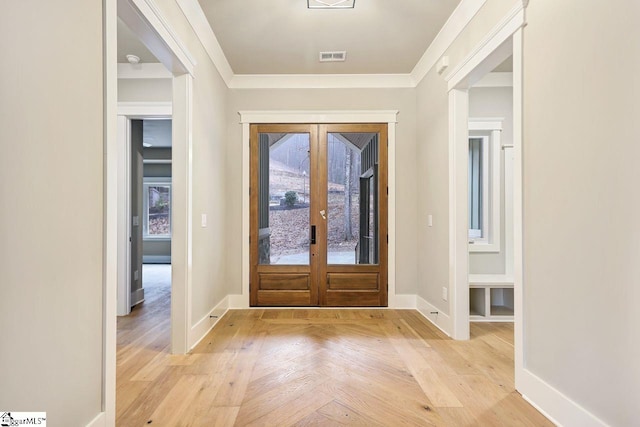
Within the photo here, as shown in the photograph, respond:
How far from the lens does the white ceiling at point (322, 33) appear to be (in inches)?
111

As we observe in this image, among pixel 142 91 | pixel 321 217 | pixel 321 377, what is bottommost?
pixel 321 377

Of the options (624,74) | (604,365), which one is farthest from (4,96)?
(604,365)

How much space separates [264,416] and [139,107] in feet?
11.6

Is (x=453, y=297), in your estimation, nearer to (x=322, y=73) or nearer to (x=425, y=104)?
(x=425, y=104)

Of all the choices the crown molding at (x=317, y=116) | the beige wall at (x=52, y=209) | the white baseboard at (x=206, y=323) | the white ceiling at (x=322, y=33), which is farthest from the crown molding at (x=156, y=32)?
the white baseboard at (x=206, y=323)

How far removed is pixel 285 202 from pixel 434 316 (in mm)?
2098

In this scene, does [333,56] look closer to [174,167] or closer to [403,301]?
[174,167]

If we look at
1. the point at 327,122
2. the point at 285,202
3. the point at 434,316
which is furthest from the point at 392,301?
the point at 327,122

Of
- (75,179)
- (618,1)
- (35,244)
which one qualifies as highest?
(618,1)

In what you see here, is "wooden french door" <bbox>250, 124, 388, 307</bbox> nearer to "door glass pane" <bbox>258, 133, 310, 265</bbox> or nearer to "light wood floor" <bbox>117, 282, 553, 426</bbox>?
"door glass pane" <bbox>258, 133, 310, 265</bbox>

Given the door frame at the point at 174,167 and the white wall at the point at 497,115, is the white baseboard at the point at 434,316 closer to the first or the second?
the white wall at the point at 497,115

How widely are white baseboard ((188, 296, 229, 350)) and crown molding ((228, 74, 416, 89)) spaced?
2.58m

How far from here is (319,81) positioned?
13.5ft

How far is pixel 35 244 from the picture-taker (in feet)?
3.97
